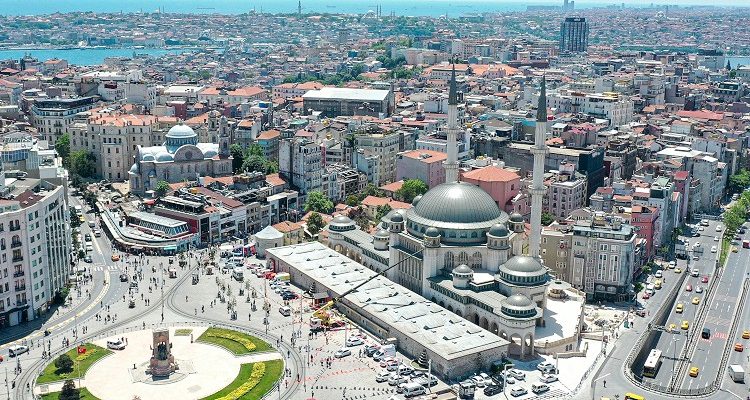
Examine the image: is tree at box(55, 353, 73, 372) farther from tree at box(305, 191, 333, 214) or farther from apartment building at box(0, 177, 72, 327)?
tree at box(305, 191, 333, 214)

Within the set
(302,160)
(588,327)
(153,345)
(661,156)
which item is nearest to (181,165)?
(302,160)

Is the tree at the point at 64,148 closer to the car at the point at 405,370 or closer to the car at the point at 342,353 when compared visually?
the car at the point at 342,353

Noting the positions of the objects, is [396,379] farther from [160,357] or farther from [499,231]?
[499,231]

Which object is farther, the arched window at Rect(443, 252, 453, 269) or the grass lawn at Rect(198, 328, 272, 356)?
the arched window at Rect(443, 252, 453, 269)

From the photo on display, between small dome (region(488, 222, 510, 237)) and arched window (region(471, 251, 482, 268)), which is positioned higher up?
small dome (region(488, 222, 510, 237))

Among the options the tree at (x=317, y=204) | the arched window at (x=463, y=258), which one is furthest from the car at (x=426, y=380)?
the tree at (x=317, y=204)

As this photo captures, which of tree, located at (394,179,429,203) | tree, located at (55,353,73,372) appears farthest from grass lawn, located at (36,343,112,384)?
tree, located at (394,179,429,203)

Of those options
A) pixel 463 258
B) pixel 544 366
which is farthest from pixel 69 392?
pixel 463 258
